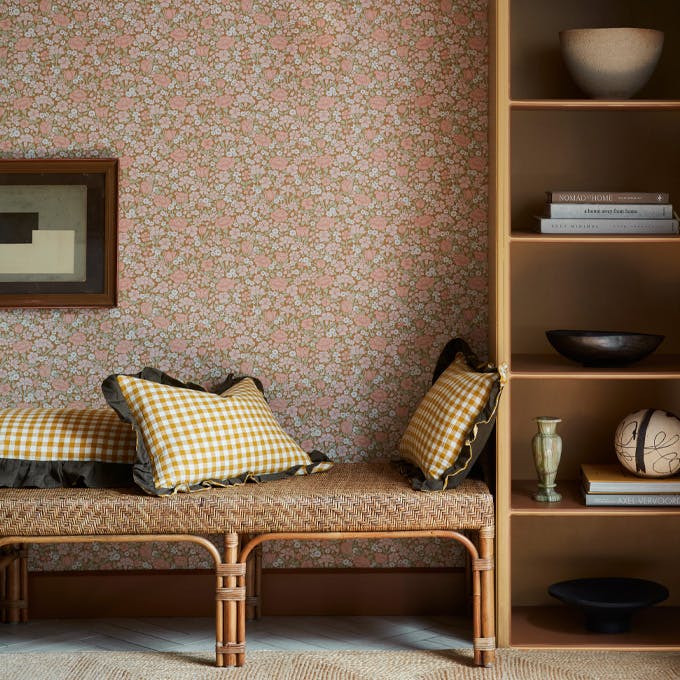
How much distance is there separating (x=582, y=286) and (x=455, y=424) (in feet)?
2.79

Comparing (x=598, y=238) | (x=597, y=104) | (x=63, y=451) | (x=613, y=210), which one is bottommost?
(x=63, y=451)

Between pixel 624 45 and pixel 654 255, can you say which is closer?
pixel 624 45

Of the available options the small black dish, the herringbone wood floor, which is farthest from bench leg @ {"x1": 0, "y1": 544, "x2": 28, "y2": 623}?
the small black dish

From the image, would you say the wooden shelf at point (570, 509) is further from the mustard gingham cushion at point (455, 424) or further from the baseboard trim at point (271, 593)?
the baseboard trim at point (271, 593)

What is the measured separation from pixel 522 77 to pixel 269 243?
1122 mm

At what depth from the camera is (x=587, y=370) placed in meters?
2.99

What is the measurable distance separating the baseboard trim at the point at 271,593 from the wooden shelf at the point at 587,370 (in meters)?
0.89

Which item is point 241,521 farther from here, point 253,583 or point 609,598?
point 609,598

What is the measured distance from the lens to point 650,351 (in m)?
3.03

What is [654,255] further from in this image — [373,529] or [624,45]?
[373,529]

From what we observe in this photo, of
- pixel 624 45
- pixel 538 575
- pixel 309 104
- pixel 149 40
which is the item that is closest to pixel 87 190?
pixel 149 40

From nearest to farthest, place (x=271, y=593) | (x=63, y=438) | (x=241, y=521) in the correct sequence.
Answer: (x=241, y=521) < (x=63, y=438) < (x=271, y=593)

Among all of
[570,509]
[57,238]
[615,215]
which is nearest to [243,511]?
[570,509]

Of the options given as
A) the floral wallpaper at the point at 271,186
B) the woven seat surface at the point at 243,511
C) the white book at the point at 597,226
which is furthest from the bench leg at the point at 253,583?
the white book at the point at 597,226
